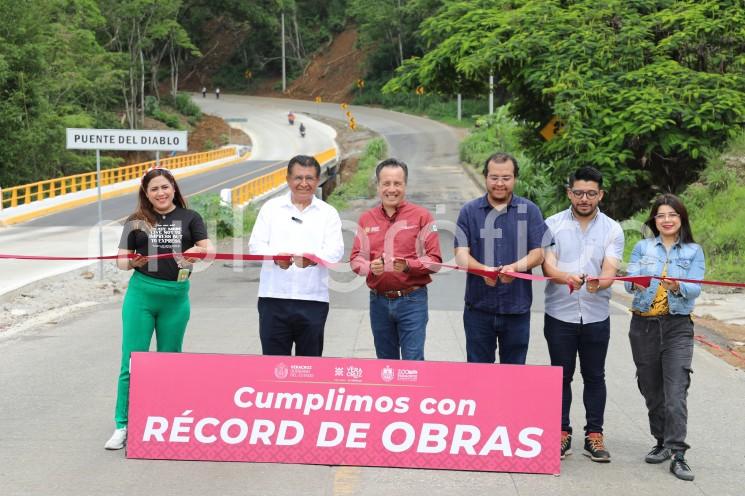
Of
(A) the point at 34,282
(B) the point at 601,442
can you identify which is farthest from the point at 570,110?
(B) the point at 601,442

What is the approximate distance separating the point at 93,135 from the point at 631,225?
1141 cm

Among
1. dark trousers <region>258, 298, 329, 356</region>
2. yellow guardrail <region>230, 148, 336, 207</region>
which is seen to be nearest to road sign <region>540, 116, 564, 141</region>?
yellow guardrail <region>230, 148, 336, 207</region>

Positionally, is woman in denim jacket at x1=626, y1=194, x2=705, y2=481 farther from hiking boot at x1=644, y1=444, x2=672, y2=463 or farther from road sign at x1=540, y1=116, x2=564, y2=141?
road sign at x1=540, y1=116, x2=564, y2=141

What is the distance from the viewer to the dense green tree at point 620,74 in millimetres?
22183

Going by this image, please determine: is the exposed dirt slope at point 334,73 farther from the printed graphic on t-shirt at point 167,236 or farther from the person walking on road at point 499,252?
the person walking on road at point 499,252

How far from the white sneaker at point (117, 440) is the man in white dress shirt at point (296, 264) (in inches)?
45.5

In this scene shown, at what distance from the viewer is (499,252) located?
21.5ft

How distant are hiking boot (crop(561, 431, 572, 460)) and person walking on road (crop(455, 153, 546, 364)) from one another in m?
0.58

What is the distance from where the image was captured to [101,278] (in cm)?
1802

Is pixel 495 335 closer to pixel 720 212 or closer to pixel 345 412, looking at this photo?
pixel 345 412

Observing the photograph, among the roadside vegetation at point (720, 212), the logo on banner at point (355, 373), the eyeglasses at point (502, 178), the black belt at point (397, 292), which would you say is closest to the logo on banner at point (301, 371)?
the logo on banner at point (355, 373)

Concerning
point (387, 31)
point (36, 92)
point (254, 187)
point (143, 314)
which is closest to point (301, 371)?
point (143, 314)

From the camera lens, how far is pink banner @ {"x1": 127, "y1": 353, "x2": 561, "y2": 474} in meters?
6.36

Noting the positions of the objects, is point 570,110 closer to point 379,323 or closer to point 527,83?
point 527,83
